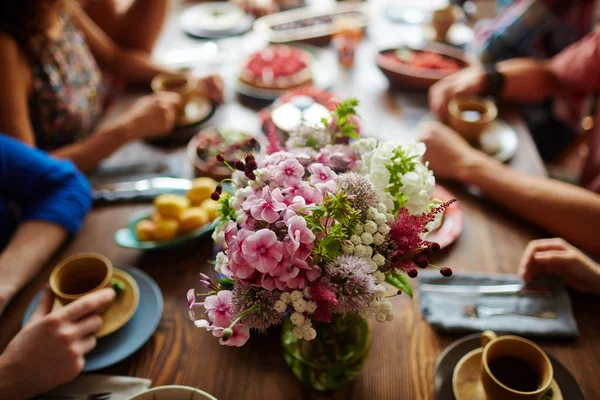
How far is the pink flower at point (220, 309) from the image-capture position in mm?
542

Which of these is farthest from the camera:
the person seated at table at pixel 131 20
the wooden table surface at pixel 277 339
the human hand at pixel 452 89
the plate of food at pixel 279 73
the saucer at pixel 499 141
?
the person seated at table at pixel 131 20

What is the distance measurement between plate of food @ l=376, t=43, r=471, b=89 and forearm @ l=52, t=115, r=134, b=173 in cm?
90

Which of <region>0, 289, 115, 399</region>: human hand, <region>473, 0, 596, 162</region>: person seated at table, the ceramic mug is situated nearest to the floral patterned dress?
<region>0, 289, 115, 399</region>: human hand

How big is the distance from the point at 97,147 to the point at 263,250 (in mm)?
983

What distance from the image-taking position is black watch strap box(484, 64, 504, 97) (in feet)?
4.96

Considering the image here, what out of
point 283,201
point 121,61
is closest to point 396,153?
point 283,201

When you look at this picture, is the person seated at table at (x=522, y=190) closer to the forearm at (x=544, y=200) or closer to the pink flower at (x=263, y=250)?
the forearm at (x=544, y=200)

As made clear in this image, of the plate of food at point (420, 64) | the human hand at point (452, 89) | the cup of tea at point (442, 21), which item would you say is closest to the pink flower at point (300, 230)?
the human hand at point (452, 89)

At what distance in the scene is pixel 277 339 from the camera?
34.2 inches

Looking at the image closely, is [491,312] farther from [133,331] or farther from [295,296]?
[133,331]

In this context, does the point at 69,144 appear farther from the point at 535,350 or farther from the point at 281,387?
the point at 535,350

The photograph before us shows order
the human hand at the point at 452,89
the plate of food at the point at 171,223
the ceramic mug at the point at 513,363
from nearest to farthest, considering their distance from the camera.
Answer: the ceramic mug at the point at 513,363 < the plate of food at the point at 171,223 < the human hand at the point at 452,89

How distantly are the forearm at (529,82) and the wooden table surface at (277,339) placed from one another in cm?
34

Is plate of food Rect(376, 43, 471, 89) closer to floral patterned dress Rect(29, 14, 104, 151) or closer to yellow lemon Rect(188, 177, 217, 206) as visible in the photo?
yellow lemon Rect(188, 177, 217, 206)
